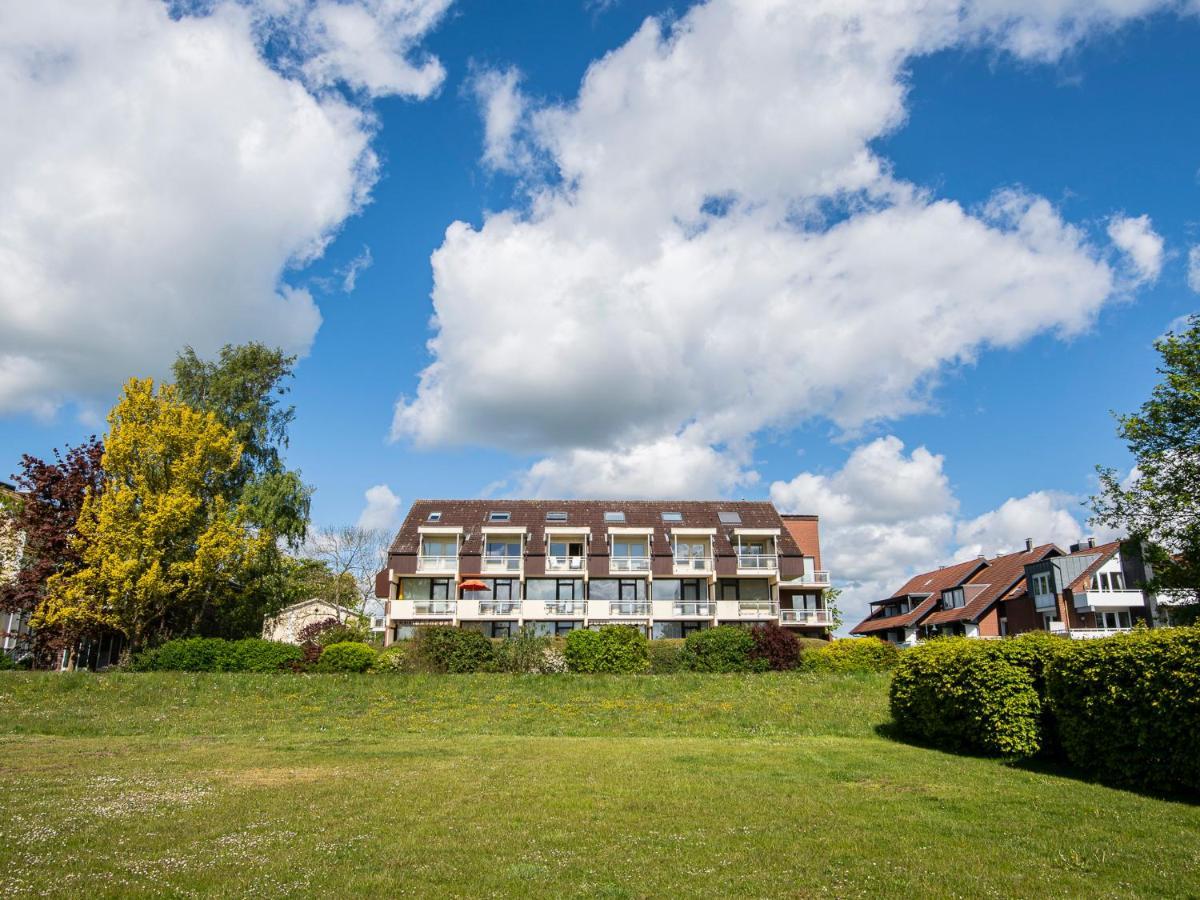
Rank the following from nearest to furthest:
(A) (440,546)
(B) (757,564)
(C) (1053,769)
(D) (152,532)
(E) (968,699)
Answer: (C) (1053,769) → (E) (968,699) → (D) (152,532) → (B) (757,564) → (A) (440,546)

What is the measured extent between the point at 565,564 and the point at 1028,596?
33.7m

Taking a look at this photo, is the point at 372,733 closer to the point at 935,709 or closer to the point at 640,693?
the point at 640,693

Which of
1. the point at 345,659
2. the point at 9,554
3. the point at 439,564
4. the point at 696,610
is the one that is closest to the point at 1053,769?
the point at 345,659

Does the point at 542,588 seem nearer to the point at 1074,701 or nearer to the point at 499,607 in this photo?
the point at 499,607

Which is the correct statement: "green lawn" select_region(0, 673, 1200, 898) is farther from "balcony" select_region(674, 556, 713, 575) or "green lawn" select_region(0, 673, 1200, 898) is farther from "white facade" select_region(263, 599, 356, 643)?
"white facade" select_region(263, 599, 356, 643)

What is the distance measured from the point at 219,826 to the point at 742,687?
17705mm

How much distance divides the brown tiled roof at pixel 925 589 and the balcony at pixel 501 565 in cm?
3645

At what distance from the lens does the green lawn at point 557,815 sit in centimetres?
677

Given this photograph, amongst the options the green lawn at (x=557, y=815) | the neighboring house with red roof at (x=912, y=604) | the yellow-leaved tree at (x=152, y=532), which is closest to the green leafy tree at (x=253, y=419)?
the yellow-leaved tree at (x=152, y=532)

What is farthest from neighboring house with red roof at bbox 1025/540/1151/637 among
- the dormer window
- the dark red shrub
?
the dark red shrub

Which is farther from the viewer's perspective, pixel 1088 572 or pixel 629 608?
pixel 1088 572

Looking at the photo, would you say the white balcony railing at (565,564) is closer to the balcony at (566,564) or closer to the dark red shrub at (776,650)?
the balcony at (566,564)

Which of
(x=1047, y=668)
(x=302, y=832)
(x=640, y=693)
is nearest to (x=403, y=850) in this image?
(x=302, y=832)

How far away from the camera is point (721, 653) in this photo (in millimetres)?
28969
